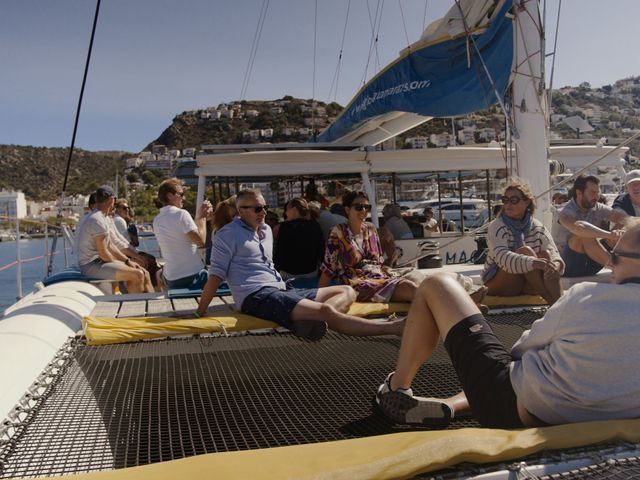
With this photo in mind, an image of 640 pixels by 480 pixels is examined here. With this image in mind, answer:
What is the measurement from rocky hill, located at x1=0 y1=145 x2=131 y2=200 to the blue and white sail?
7285 centimetres

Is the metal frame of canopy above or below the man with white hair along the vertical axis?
above

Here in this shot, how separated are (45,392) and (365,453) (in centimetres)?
183

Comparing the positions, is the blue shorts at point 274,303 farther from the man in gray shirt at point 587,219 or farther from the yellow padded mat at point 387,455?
the man in gray shirt at point 587,219

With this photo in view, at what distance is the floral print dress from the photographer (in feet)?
15.6

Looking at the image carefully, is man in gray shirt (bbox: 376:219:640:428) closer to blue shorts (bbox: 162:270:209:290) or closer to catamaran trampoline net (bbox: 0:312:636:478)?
catamaran trampoline net (bbox: 0:312:636:478)

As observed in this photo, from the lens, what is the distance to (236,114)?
56.9 m

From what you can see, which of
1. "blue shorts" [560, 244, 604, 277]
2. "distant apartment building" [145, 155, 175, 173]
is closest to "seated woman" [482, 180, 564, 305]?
"blue shorts" [560, 244, 604, 277]

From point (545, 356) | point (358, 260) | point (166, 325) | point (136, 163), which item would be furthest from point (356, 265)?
point (136, 163)

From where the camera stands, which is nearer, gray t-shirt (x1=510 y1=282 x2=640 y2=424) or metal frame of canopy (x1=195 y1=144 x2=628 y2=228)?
gray t-shirt (x1=510 y1=282 x2=640 y2=424)

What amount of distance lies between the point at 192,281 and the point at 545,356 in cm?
443

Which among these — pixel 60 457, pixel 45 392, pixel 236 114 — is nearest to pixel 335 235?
pixel 45 392

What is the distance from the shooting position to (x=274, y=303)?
160 inches

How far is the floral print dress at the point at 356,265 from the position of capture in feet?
15.6

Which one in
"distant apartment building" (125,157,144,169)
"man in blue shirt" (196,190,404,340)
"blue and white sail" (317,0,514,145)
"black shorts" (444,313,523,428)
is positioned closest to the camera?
"black shorts" (444,313,523,428)
